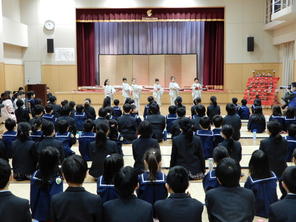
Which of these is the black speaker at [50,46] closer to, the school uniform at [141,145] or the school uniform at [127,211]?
the school uniform at [141,145]

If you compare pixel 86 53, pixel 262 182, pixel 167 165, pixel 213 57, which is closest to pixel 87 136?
pixel 167 165

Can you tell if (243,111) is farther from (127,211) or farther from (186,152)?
(127,211)

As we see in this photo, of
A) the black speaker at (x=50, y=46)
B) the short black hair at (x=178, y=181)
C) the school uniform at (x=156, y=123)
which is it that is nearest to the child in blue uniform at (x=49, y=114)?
the school uniform at (x=156, y=123)

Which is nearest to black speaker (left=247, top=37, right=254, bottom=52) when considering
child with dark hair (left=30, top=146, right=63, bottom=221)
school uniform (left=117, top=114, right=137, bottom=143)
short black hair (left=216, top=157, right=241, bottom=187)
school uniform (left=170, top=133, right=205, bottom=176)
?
school uniform (left=117, top=114, right=137, bottom=143)

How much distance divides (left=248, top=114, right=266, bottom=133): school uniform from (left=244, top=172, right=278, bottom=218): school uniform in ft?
20.1

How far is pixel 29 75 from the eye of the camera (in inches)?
722

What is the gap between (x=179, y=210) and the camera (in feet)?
10.1

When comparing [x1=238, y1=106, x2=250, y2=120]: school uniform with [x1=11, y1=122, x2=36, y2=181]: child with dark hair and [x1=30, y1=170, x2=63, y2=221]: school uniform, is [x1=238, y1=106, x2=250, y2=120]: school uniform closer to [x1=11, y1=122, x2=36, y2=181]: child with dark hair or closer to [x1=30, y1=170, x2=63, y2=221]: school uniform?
[x1=11, y1=122, x2=36, y2=181]: child with dark hair

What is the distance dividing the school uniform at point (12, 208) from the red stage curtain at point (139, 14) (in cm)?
1602

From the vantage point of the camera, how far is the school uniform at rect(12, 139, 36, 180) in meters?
6.02

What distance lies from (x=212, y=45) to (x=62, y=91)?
7.85 meters

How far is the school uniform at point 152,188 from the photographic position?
13.6 ft

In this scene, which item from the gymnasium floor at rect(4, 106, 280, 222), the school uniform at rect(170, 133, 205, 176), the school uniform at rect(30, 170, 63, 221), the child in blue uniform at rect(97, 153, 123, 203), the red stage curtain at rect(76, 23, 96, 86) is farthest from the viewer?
the red stage curtain at rect(76, 23, 96, 86)

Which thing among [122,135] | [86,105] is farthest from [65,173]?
[86,105]
